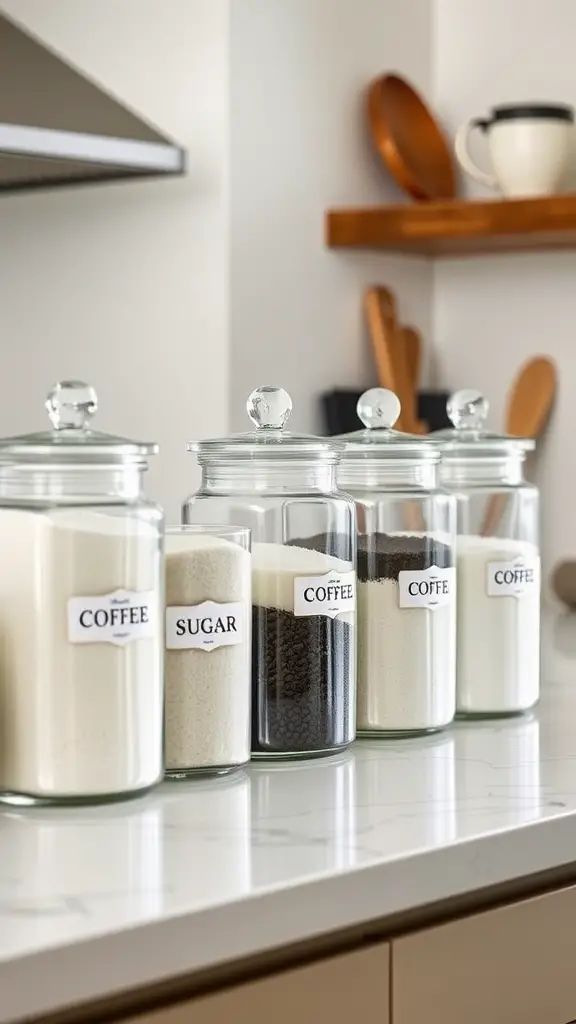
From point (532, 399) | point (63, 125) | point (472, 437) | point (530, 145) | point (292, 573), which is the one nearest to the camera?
point (292, 573)

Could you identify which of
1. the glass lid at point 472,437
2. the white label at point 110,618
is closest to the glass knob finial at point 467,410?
the glass lid at point 472,437

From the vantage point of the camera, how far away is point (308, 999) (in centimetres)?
87

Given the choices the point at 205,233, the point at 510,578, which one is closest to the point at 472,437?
the point at 510,578

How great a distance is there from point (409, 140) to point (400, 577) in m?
1.40

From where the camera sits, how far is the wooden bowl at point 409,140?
2398mm

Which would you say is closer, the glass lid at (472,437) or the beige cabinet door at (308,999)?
the beige cabinet door at (308,999)

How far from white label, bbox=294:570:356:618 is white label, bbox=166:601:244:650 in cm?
6

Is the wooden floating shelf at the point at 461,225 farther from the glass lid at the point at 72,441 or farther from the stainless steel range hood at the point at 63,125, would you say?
the glass lid at the point at 72,441

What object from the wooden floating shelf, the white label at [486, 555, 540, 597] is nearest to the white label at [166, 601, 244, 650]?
the white label at [486, 555, 540, 597]

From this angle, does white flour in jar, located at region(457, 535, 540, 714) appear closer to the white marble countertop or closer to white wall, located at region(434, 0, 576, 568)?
the white marble countertop

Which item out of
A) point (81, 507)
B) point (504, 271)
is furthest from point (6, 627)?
point (504, 271)

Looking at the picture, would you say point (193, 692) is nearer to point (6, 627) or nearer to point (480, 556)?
point (6, 627)

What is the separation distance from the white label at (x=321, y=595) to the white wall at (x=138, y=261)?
1102 mm

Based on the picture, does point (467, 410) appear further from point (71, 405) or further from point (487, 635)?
point (71, 405)
